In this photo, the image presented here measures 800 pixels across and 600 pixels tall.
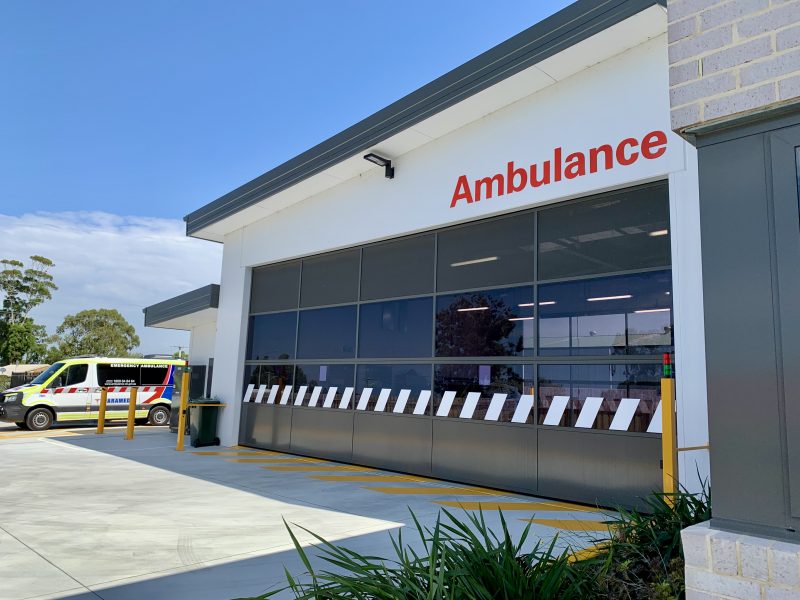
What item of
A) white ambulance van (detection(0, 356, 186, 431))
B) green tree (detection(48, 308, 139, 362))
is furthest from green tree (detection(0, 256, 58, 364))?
white ambulance van (detection(0, 356, 186, 431))

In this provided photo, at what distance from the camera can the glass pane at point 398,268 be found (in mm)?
9867

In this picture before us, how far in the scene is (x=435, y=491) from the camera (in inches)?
320

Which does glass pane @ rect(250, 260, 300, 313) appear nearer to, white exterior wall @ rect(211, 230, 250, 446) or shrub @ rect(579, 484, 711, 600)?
white exterior wall @ rect(211, 230, 250, 446)

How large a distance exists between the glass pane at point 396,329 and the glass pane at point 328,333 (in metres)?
0.30

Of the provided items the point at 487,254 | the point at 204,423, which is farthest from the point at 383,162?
the point at 204,423

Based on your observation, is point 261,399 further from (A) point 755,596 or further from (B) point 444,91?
(A) point 755,596

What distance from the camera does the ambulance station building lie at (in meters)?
6.97

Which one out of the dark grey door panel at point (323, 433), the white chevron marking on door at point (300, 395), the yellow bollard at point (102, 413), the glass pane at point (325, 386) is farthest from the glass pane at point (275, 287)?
the yellow bollard at point (102, 413)

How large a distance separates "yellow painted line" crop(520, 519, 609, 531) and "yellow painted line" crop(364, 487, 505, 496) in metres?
1.79

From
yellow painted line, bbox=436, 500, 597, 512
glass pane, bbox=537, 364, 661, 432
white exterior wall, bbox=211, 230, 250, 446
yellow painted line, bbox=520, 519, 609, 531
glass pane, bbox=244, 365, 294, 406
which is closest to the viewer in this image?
yellow painted line, bbox=520, 519, 609, 531

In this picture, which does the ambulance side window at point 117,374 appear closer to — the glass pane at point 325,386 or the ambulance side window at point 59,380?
the ambulance side window at point 59,380

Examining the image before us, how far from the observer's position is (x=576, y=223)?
7938 mm

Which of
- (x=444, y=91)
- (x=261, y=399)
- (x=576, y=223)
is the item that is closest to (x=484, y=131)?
(x=444, y=91)

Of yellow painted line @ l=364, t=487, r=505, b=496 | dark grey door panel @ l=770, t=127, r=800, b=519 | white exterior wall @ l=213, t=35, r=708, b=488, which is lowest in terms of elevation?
yellow painted line @ l=364, t=487, r=505, b=496
